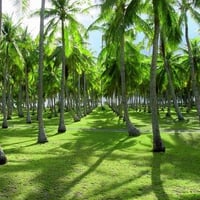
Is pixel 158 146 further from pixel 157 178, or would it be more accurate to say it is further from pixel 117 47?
pixel 117 47

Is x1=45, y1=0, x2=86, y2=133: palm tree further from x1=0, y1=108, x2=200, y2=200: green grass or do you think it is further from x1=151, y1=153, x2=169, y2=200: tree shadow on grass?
x1=151, y1=153, x2=169, y2=200: tree shadow on grass

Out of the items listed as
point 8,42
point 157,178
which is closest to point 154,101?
point 157,178

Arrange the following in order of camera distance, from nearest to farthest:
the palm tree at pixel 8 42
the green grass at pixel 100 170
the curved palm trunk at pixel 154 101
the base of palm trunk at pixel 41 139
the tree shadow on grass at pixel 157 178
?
the tree shadow on grass at pixel 157 178 → the green grass at pixel 100 170 → the curved palm trunk at pixel 154 101 → the base of palm trunk at pixel 41 139 → the palm tree at pixel 8 42

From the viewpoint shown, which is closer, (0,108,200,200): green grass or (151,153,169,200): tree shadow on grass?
(151,153,169,200): tree shadow on grass

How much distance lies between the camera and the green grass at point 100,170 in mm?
11594

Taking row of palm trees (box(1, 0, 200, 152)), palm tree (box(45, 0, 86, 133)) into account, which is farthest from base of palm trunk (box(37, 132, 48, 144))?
palm tree (box(45, 0, 86, 133))

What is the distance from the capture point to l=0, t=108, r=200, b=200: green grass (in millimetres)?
11594

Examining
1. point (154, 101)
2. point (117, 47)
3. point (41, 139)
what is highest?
point (117, 47)

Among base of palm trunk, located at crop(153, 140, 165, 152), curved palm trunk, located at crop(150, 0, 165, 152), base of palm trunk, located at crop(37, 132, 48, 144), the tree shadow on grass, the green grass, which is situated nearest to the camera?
the tree shadow on grass

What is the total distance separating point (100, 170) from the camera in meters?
14.7

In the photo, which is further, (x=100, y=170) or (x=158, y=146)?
(x=158, y=146)

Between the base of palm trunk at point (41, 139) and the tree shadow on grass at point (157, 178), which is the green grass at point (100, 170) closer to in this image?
the tree shadow on grass at point (157, 178)

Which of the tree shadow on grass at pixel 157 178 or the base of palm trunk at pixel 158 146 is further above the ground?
the base of palm trunk at pixel 158 146

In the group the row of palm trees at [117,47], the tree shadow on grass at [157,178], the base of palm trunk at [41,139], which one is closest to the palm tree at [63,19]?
the row of palm trees at [117,47]
